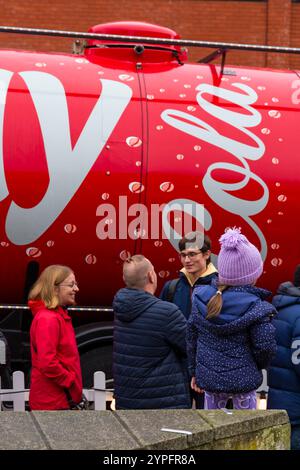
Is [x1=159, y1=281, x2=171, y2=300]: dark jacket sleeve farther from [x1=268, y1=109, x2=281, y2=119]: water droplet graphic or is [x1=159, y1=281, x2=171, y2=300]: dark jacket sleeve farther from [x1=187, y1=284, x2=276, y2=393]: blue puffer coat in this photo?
[x1=268, y1=109, x2=281, y2=119]: water droplet graphic

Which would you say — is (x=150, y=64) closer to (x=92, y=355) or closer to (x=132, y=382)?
(x=92, y=355)

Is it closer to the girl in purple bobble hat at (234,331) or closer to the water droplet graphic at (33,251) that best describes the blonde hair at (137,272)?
the girl in purple bobble hat at (234,331)

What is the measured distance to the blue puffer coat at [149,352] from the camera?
14.3ft

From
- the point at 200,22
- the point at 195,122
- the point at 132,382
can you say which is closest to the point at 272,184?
the point at 195,122

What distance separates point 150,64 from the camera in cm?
646

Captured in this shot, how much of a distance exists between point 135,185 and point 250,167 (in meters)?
0.91

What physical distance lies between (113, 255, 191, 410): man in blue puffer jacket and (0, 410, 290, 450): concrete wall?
53.5 inches

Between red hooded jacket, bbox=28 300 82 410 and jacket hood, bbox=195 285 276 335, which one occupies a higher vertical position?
jacket hood, bbox=195 285 276 335

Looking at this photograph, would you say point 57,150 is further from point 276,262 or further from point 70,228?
point 276,262

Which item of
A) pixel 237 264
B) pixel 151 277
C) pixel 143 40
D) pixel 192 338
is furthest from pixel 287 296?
pixel 143 40

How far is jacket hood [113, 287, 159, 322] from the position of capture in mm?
4398

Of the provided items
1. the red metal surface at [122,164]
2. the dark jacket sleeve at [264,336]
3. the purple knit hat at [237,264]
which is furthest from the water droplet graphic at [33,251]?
the dark jacket sleeve at [264,336]

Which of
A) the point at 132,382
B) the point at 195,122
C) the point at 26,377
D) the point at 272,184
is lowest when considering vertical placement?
the point at 26,377

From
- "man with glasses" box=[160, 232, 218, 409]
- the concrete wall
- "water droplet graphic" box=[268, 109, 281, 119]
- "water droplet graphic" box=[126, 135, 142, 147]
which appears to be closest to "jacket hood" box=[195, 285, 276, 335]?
the concrete wall
